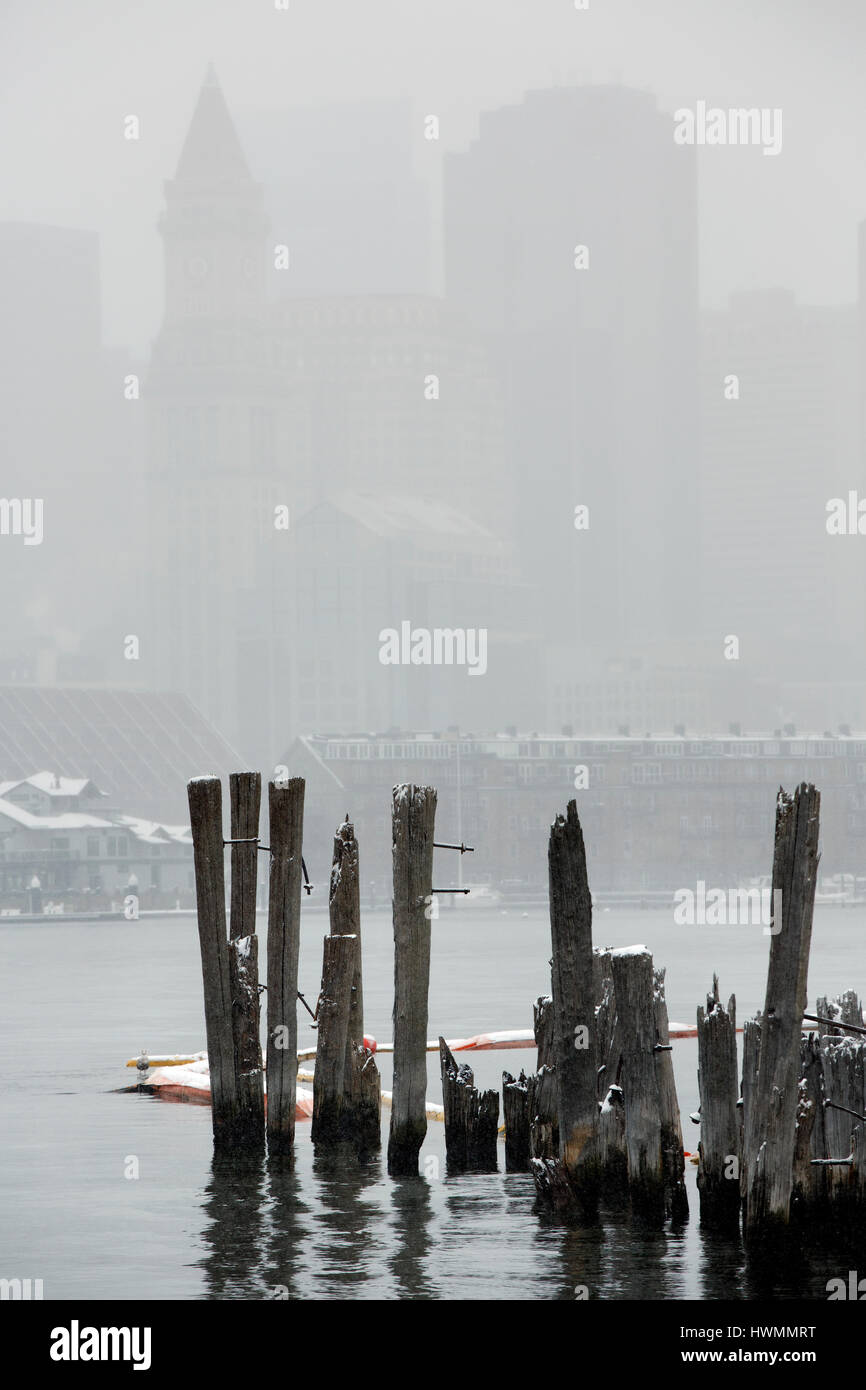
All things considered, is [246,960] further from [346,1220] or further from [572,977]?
[572,977]

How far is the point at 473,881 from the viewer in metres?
184

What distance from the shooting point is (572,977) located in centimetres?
1336

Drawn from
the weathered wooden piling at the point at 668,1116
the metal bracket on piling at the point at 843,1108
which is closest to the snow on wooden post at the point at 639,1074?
the weathered wooden piling at the point at 668,1116

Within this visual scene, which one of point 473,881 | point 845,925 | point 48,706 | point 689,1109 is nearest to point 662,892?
point 473,881

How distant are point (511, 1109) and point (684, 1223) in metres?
2.47

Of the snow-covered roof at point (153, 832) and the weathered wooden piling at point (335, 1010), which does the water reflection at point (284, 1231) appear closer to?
the weathered wooden piling at point (335, 1010)

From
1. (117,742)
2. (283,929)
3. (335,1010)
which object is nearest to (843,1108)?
(335,1010)

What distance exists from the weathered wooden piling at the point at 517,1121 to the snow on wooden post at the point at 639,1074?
7.12ft

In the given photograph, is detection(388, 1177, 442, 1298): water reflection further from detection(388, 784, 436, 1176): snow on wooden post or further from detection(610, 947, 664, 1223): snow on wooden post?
detection(610, 947, 664, 1223): snow on wooden post

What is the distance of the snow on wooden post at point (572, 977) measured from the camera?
13289 millimetres

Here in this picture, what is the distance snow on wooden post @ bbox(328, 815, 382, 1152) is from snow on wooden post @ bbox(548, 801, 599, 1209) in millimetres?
3249

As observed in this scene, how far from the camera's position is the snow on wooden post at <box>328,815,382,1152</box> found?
16.6 m

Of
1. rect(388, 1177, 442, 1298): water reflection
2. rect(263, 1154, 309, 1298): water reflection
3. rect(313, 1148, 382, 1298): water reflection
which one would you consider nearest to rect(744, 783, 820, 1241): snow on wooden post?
rect(388, 1177, 442, 1298): water reflection
